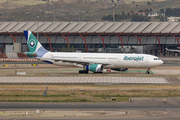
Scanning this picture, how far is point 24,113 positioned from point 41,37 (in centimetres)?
11437

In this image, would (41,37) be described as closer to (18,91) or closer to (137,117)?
(18,91)

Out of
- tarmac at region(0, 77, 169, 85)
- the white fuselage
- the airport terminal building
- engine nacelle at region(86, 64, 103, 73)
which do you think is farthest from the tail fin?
the airport terminal building

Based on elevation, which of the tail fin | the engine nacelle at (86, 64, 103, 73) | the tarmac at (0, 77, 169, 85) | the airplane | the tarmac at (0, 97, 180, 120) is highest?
the tail fin

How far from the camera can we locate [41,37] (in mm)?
139125

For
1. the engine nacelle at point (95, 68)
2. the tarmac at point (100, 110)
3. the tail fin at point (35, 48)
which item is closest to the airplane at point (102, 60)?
the engine nacelle at point (95, 68)

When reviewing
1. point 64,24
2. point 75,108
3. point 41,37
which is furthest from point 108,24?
point 75,108

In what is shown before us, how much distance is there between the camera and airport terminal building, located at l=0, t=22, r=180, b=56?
407ft

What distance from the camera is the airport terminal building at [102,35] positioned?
4879 inches

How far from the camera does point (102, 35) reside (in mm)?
132750

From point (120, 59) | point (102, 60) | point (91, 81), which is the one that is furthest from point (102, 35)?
point (91, 81)

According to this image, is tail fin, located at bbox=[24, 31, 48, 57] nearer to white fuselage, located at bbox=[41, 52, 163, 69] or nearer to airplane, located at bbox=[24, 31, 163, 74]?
airplane, located at bbox=[24, 31, 163, 74]

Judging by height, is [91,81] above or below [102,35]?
below

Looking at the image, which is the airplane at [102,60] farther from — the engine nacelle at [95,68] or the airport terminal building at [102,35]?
the airport terminal building at [102,35]

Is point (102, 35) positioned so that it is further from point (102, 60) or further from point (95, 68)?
point (95, 68)
